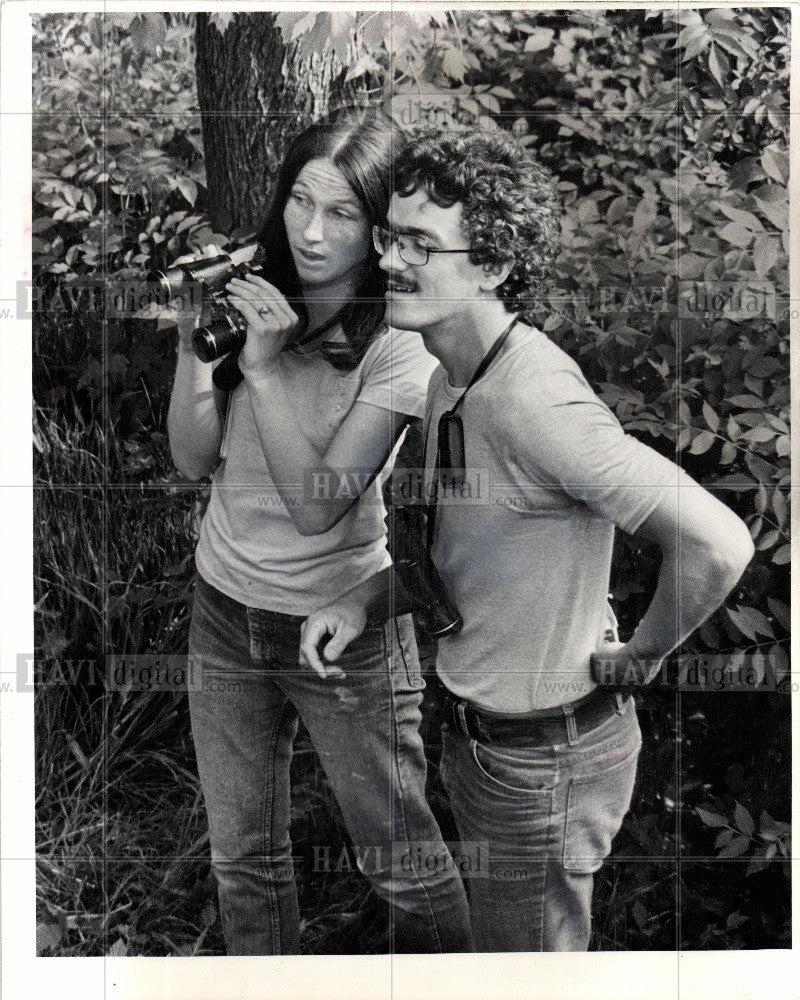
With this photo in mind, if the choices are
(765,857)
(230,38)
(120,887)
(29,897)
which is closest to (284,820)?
(120,887)

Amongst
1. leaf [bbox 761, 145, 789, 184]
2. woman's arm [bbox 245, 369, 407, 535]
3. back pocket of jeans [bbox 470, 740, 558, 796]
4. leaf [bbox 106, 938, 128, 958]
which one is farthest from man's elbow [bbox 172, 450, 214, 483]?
leaf [bbox 761, 145, 789, 184]

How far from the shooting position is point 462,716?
300 cm

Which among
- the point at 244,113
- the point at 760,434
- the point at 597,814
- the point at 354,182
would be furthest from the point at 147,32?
the point at 597,814

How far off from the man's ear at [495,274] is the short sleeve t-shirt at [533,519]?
0.44ft

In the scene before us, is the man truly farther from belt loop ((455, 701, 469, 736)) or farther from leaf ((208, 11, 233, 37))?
leaf ((208, 11, 233, 37))

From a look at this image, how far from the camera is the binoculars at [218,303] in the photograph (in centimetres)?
299

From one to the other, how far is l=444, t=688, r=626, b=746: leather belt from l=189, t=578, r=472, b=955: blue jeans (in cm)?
12

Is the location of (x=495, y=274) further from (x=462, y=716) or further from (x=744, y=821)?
(x=744, y=821)

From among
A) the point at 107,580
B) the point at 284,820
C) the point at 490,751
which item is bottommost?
the point at 284,820

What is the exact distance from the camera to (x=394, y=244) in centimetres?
296

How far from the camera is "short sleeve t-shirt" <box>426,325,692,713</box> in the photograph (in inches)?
116

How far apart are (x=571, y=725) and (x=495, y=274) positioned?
125 centimetres

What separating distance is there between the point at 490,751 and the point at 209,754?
781 millimetres

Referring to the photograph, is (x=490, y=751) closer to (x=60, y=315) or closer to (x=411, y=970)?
(x=411, y=970)
